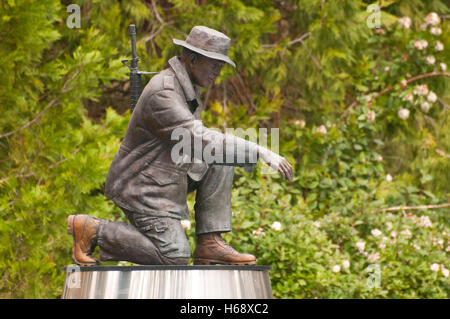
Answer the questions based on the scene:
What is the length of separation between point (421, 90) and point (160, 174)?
482 centimetres

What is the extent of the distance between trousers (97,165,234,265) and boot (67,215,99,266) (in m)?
0.04

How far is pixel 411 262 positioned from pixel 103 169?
2.81 meters

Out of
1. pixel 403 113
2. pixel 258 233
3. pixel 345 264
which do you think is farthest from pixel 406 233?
pixel 403 113

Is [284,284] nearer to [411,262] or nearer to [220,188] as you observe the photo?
[411,262]

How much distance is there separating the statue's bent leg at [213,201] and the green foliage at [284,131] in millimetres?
1909

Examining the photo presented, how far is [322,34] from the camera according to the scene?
A: 7.72m

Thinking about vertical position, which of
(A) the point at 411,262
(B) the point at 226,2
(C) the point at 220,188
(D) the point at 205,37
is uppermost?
(B) the point at 226,2

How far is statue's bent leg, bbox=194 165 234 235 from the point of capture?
4.01 m

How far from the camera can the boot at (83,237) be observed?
12.8 feet

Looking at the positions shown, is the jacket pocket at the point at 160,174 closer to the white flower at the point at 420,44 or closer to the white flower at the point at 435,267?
the white flower at the point at 435,267

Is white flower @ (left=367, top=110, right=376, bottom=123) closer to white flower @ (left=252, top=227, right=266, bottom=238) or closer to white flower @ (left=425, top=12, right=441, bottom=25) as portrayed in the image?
white flower @ (left=425, top=12, right=441, bottom=25)

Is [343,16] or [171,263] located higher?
[343,16]

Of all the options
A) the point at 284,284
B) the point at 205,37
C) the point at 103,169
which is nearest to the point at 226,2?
the point at 103,169
